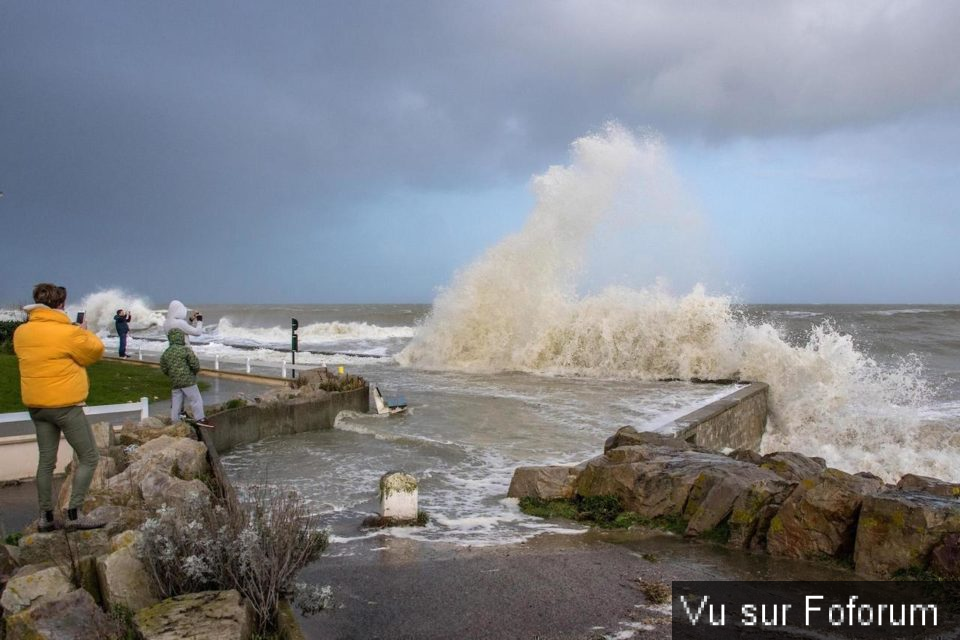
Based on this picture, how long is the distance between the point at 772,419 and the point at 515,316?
11.0 m

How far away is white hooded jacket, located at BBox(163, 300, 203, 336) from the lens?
8703mm

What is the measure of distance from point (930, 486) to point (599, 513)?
347cm

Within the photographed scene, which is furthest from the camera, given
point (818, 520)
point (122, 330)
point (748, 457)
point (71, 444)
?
point (122, 330)

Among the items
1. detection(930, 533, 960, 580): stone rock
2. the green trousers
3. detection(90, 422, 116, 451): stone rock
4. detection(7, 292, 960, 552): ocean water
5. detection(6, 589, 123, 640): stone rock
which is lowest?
detection(7, 292, 960, 552): ocean water

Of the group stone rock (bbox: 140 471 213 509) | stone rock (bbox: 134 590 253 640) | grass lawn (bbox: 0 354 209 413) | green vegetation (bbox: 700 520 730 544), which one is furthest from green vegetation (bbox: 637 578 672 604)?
grass lawn (bbox: 0 354 209 413)

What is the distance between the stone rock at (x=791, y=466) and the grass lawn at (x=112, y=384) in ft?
→ 33.5

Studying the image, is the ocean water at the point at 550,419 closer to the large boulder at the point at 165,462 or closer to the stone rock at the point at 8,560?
the large boulder at the point at 165,462

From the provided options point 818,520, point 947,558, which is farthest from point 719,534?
point 947,558

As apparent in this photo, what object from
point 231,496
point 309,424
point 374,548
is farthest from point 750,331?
point 231,496

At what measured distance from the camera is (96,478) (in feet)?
18.8

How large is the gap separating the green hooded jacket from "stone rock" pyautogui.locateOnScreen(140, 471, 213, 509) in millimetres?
3134

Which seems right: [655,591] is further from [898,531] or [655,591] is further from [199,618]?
[199,618]

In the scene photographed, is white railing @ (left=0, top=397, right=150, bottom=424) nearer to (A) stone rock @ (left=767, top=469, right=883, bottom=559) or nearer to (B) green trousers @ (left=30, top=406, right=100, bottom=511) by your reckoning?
(B) green trousers @ (left=30, top=406, right=100, bottom=511)

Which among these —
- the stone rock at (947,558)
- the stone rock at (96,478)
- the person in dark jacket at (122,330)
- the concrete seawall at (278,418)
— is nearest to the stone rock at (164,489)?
the stone rock at (96,478)
